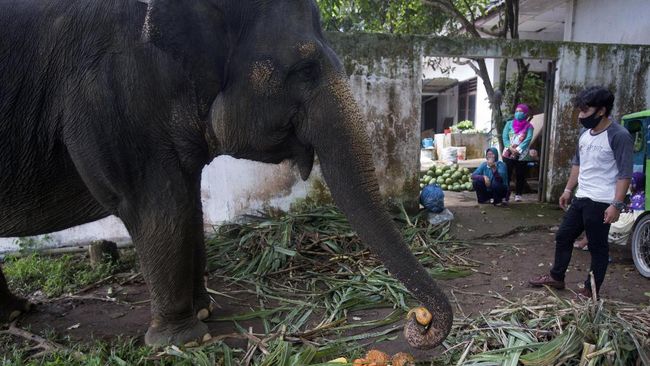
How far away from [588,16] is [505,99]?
2.14m

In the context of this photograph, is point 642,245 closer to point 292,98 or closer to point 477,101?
point 292,98

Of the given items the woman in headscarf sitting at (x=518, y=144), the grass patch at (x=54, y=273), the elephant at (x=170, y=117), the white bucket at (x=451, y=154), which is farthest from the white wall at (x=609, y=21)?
the grass patch at (x=54, y=273)

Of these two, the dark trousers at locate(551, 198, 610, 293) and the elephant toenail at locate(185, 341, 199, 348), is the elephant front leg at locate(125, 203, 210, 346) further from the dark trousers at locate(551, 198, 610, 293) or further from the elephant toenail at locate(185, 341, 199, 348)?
the dark trousers at locate(551, 198, 610, 293)

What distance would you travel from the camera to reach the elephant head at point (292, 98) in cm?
A: 193

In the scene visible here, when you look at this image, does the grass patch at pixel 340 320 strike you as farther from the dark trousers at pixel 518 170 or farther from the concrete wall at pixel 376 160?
the dark trousers at pixel 518 170

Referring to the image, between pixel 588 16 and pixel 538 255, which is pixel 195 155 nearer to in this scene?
pixel 538 255

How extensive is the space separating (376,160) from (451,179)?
362cm

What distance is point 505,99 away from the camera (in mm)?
9430

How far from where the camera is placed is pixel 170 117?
224 cm

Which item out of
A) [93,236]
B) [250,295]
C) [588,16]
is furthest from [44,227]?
[588,16]

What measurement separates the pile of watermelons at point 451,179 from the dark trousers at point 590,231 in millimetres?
5116

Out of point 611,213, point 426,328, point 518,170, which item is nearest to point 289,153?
point 426,328

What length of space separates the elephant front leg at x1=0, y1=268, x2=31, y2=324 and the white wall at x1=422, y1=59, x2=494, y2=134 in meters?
11.3

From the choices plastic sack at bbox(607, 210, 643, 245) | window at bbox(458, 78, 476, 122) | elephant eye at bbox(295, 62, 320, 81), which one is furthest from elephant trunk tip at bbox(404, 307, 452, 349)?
window at bbox(458, 78, 476, 122)
